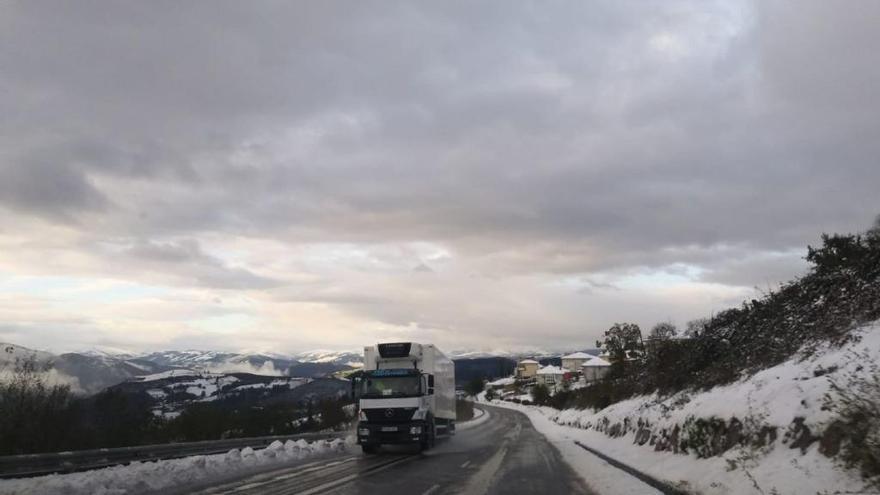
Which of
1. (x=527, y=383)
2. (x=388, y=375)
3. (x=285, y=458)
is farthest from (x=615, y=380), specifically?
(x=527, y=383)

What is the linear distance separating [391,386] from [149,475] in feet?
34.1

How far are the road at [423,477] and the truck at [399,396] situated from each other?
85cm

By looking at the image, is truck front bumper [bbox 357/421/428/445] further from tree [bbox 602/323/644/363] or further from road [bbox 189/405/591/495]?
tree [bbox 602/323/644/363]

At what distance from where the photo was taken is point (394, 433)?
878 inches

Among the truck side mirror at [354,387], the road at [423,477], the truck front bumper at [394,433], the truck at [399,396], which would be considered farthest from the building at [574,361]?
the road at [423,477]

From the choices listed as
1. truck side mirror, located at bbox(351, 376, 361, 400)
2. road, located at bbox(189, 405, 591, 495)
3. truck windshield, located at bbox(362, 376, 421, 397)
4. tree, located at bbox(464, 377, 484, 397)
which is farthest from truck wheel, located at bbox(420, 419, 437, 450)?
tree, located at bbox(464, 377, 484, 397)

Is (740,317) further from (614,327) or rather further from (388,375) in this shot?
(614,327)

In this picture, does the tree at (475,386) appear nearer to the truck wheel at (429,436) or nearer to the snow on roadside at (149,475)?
the truck wheel at (429,436)

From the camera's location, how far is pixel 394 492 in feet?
40.1

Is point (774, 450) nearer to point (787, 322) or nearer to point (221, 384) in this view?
point (787, 322)

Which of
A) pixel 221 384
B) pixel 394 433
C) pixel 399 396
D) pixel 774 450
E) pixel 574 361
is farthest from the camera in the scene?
pixel 574 361

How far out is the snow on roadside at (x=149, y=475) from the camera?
11695mm

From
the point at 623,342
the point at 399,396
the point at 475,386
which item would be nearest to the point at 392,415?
the point at 399,396

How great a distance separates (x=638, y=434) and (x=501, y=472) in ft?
17.4
